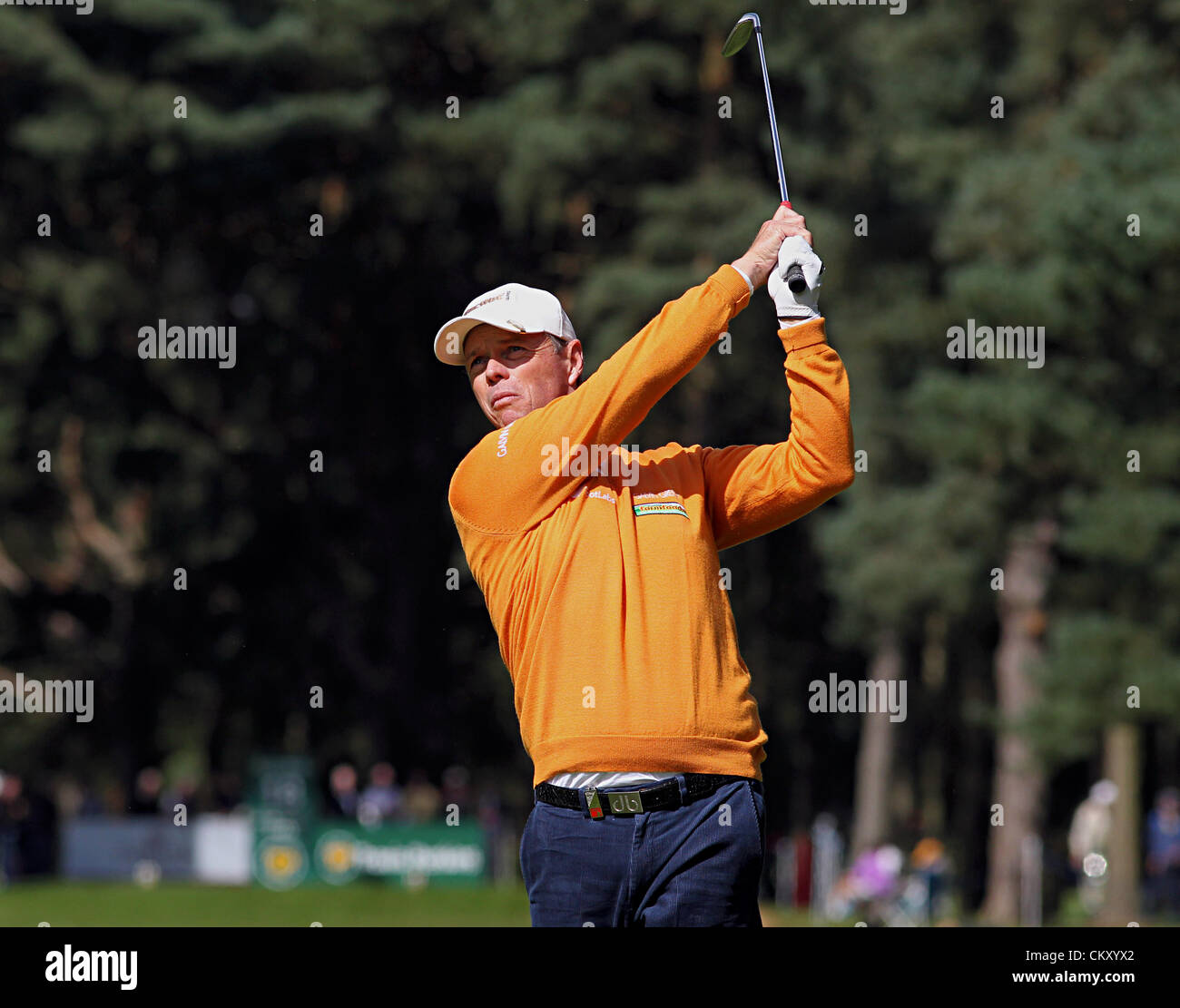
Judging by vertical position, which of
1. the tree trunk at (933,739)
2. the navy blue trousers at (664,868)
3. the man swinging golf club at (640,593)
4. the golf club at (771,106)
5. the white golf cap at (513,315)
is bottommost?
the tree trunk at (933,739)

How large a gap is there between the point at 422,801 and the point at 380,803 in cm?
446

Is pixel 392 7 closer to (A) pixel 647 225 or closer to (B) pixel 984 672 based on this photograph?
(A) pixel 647 225

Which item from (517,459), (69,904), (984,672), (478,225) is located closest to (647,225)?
(478,225)

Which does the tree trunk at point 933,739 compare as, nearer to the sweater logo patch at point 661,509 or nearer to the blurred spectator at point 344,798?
the blurred spectator at point 344,798

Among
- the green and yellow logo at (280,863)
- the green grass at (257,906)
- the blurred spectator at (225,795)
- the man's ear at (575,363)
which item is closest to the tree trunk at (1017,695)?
the green grass at (257,906)

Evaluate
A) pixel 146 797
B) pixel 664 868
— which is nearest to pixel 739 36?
pixel 664 868

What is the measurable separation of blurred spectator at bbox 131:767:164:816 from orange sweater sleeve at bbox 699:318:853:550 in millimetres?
30500

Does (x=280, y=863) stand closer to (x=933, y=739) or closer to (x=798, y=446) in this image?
(x=798, y=446)

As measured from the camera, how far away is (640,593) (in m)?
4.53

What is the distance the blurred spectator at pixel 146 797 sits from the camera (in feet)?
114

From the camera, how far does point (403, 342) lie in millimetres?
35812

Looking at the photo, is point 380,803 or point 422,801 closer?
point 380,803

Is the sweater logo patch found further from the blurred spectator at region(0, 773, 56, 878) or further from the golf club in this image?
the blurred spectator at region(0, 773, 56, 878)
